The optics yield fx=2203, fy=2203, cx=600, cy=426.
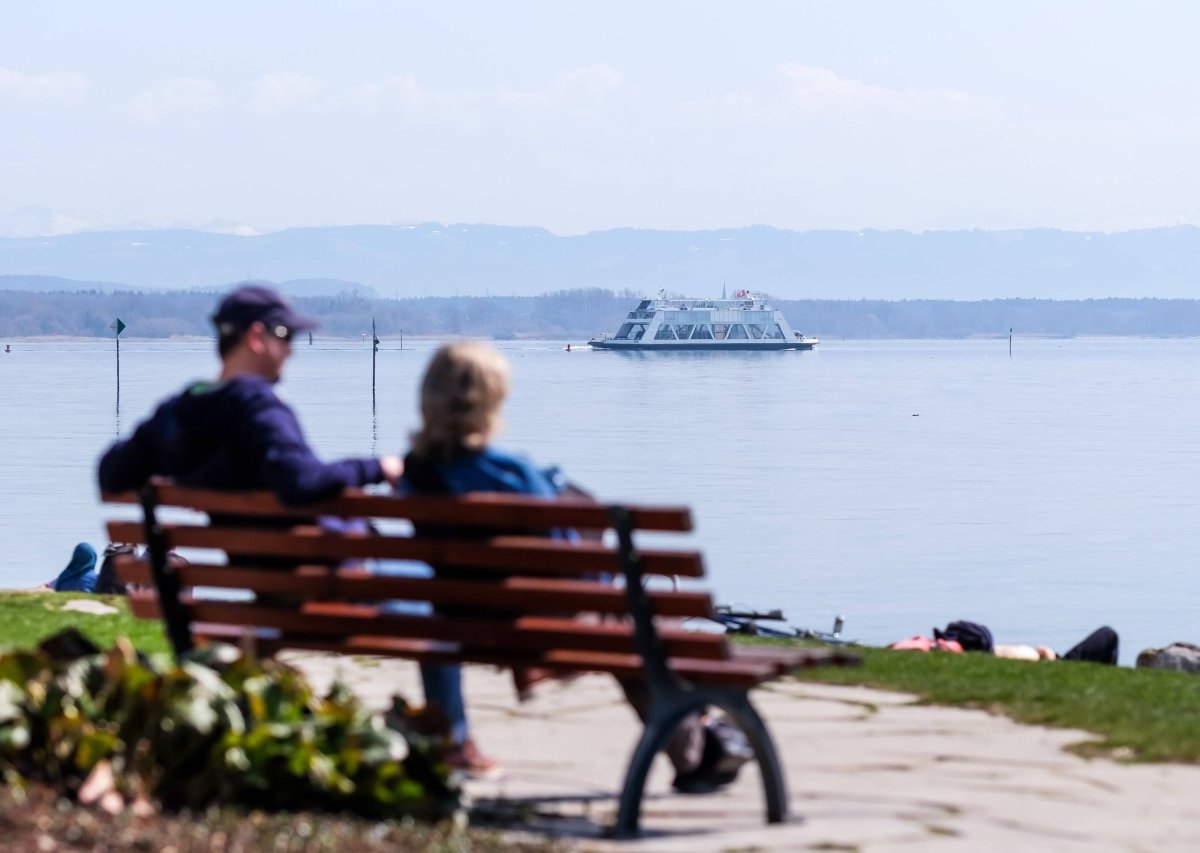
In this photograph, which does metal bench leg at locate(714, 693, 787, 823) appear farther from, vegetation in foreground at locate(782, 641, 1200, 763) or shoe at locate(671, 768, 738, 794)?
vegetation in foreground at locate(782, 641, 1200, 763)

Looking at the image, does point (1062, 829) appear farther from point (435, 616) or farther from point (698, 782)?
point (435, 616)

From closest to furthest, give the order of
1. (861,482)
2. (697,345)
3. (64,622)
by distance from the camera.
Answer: (64,622), (861,482), (697,345)

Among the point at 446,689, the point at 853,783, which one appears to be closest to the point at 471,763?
the point at 446,689

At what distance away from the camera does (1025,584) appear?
Result: 97.3 ft

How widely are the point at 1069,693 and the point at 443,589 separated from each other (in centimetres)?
341

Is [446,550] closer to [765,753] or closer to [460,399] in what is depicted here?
[460,399]

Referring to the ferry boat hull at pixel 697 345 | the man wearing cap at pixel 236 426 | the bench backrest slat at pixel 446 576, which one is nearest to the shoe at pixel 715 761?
the bench backrest slat at pixel 446 576

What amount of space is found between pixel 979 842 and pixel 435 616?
133 centimetres

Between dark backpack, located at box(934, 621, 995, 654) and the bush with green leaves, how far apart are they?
9404mm

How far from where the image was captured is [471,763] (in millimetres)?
5621

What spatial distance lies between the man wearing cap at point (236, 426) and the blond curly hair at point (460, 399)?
5.0 inches

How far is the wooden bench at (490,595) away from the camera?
4754 mm

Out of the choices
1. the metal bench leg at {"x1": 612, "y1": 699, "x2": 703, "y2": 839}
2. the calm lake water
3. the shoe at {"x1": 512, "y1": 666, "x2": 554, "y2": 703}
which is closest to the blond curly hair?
the shoe at {"x1": 512, "y1": 666, "x2": 554, "y2": 703}

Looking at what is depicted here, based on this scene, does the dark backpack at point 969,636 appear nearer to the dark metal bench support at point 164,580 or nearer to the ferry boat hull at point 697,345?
the dark metal bench support at point 164,580
